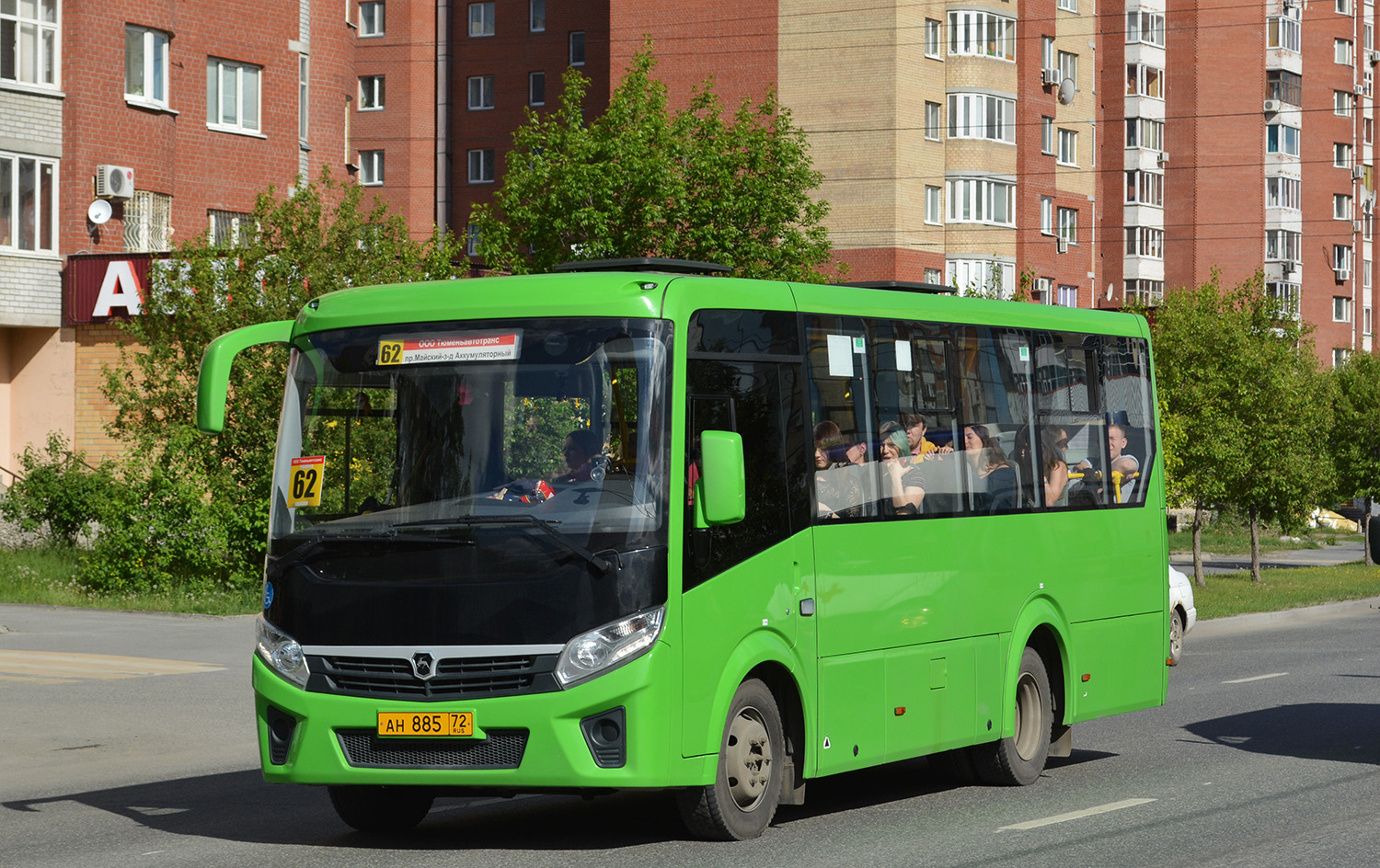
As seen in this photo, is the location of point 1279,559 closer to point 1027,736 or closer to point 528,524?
point 1027,736

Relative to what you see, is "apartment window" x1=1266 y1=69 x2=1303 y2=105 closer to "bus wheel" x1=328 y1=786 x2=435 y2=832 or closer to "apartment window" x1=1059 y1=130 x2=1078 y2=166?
"apartment window" x1=1059 y1=130 x2=1078 y2=166

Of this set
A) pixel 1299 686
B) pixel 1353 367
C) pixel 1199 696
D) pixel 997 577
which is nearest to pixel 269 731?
pixel 997 577

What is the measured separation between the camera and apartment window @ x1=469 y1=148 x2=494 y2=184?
247 ft

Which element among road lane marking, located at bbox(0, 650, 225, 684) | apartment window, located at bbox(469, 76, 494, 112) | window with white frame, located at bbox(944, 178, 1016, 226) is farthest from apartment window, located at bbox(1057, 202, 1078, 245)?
road lane marking, located at bbox(0, 650, 225, 684)

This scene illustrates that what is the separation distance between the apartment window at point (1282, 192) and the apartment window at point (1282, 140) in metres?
1.20

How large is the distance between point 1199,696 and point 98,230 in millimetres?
25674

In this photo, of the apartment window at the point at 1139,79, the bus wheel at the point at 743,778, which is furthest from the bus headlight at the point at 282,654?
the apartment window at the point at 1139,79

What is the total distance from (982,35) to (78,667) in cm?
4990

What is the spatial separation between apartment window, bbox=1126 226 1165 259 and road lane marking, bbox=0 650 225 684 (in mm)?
65914

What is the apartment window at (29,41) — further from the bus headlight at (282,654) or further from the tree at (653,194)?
the bus headlight at (282,654)

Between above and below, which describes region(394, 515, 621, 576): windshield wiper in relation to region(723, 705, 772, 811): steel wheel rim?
above

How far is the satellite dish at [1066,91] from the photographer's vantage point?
67438 millimetres

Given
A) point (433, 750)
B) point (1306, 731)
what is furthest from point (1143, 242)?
point (433, 750)

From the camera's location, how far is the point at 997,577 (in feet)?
37.2
